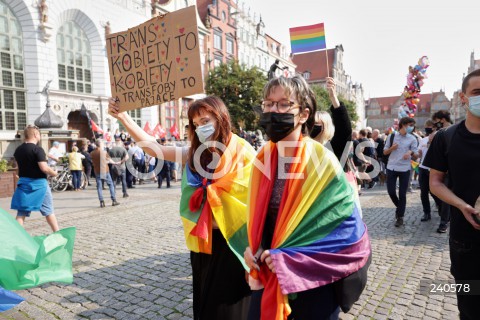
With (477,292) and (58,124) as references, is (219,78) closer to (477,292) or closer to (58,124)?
(58,124)

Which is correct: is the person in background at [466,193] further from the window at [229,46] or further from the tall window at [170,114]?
the window at [229,46]

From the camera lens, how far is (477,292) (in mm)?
1976

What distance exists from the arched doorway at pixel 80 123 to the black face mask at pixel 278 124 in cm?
2481

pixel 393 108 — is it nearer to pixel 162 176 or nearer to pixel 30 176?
pixel 162 176

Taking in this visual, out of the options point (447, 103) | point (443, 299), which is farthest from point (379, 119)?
point (443, 299)

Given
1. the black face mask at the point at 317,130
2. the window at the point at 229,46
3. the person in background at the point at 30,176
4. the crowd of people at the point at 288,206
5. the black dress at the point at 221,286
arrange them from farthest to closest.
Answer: the window at the point at 229,46
the person in background at the point at 30,176
the black face mask at the point at 317,130
the black dress at the point at 221,286
the crowd of people at the point at 288,206

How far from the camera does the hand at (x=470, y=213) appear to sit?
194cm

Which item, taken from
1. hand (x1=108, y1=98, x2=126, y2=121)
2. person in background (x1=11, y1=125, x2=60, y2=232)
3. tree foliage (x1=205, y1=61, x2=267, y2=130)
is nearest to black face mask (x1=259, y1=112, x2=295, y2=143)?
hand (x1=108, y1=98, x2=126, y2=121)

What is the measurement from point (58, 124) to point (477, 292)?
1876 centimetres

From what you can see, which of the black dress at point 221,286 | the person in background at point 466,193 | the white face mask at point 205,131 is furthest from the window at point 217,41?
the person in background at point 466,193

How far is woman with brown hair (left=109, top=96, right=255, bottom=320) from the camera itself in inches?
97.0

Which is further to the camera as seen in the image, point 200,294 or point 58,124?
point 58,124

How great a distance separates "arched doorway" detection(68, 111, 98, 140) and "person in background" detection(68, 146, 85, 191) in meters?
12.3

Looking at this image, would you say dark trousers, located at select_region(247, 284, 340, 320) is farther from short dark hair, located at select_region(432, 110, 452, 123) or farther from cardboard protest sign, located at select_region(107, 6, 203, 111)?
short dark hair, located at select_region(432, 110, 452, 123)
